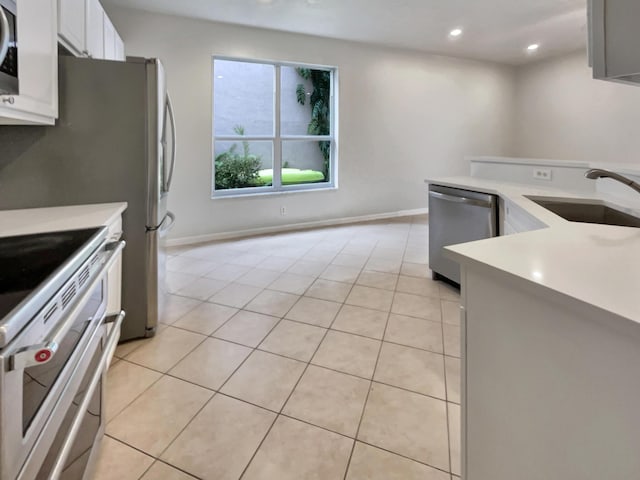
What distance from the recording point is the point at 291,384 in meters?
1.77

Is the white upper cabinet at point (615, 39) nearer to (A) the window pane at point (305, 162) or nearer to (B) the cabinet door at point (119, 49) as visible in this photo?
(B) the cabinet door at point (119, 49)

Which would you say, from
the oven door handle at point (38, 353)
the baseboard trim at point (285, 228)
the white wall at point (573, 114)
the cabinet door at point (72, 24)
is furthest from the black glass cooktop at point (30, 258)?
the white wall at point (573, 114)

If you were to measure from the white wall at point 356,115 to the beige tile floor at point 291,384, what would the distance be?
1.83 metres

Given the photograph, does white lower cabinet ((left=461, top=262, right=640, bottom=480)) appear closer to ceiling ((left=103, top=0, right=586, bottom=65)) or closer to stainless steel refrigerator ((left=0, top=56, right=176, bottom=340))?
stainless steel refrigerator ((left=0, top=56, right=176, bottom=340))

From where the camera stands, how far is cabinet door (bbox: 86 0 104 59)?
8.19 ft

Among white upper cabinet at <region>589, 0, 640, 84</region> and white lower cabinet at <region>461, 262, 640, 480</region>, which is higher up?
white upper cabinet at <region>589, 0, 640, 84</region>

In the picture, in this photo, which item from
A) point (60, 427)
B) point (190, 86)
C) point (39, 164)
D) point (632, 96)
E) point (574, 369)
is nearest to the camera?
point (574, 369)

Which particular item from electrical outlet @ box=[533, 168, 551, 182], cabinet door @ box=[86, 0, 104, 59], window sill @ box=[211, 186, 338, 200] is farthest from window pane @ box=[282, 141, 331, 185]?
electrical outlet @ box=[533, 168, 551, 182]

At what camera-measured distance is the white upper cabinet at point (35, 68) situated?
4.81 feet

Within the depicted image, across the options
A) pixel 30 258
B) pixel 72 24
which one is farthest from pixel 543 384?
pixel 72 24

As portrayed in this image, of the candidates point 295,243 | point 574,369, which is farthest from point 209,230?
point 574,369

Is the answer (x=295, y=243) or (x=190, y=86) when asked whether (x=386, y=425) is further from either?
(x=190, y=86)

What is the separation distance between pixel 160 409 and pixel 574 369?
1.61 metres

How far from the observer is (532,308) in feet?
2.56
